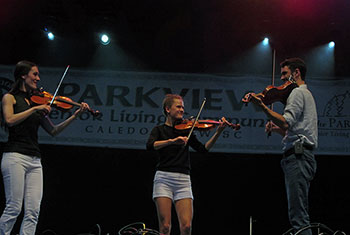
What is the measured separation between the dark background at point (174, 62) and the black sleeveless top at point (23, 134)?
2654mm

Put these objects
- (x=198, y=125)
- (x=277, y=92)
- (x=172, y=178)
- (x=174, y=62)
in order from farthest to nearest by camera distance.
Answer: (x=174, y=62)
(x=198, y=125)
(x=172, y=178)
(x=277, y=92)

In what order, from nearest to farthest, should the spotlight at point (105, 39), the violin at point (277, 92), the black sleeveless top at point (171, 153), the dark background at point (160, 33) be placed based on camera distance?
the violin at point (277, 92)
the black sleeveless top at point (171, 153)
the dark background at point (160, 33)
the spotlight at point (105, 39)

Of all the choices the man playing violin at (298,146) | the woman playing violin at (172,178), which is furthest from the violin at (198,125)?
the man playing violin at (298,146)

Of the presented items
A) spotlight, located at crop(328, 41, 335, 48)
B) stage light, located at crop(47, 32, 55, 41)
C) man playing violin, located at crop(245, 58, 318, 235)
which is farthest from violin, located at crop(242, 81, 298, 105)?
stage light, located at crop(47, 32, 55, 41)

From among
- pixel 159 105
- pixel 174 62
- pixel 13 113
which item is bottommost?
pixel 13 113

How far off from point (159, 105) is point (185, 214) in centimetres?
240

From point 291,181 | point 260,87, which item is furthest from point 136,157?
point 291,181

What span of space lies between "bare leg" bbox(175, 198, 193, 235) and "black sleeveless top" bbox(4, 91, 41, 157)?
1.20m

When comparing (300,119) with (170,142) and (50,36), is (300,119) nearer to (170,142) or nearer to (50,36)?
(170,142)

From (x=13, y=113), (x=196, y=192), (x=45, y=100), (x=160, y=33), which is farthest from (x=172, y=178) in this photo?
(x=160, y=33)

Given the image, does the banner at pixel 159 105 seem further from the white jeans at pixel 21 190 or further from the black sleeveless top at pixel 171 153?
the white jeans at pixel 21 190

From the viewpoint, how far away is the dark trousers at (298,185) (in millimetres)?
2977

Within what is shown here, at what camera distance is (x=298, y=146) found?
10.3 feet

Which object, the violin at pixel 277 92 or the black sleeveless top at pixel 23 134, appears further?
the violin at pixel 277 92
